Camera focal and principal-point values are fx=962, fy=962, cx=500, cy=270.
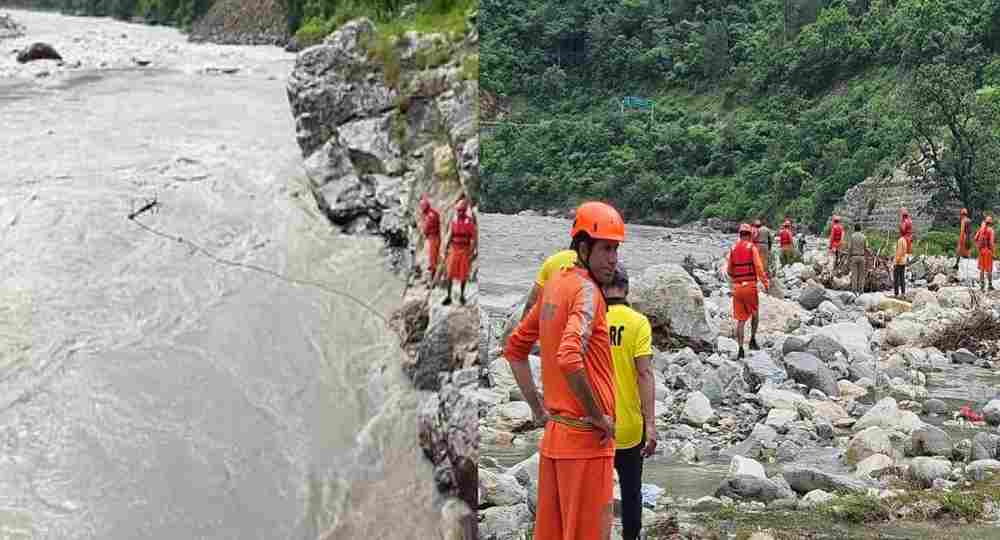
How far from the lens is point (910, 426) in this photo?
2.79 m

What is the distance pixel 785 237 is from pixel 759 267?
136mm

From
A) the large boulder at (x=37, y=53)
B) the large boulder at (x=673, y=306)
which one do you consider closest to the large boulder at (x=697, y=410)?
the large boulder at (x=673, y=306)

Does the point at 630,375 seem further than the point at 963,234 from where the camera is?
No

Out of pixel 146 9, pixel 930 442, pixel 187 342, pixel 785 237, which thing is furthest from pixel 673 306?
pixel 146 9

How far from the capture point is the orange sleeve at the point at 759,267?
8.90 feet

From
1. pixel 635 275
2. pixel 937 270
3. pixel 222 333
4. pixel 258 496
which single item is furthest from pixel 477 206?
pixel 937 270

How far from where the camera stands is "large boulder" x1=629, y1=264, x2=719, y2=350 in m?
2.50

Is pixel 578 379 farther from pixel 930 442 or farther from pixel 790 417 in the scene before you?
pixel 930 442

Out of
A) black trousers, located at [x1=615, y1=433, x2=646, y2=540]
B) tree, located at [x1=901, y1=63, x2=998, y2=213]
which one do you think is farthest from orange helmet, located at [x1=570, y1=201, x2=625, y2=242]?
tree, located at [x1=901, y1=63, x2=998, y2=213]

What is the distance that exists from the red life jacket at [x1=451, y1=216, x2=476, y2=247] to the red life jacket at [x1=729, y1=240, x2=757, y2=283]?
73 centimetres

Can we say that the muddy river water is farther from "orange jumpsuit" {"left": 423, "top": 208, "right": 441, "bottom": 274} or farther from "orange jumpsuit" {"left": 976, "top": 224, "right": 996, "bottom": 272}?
"orange jumpsuit" {"left": 976, "top": 224, "right": 996, "bottom": 272}

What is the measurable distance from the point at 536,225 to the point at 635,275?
32cm

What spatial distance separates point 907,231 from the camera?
9.18ft

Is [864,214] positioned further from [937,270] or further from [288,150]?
[288,150]
